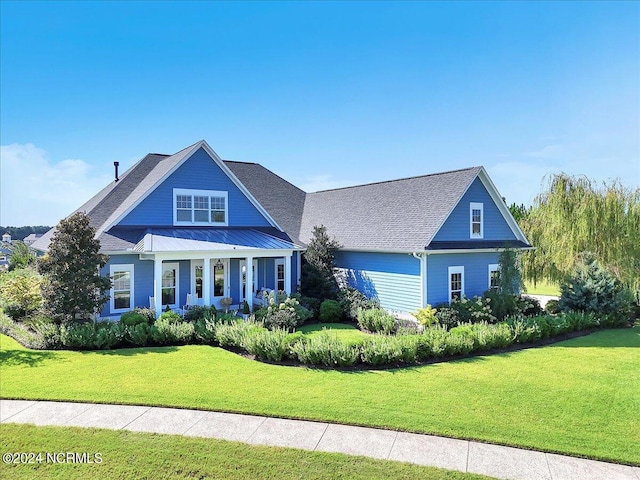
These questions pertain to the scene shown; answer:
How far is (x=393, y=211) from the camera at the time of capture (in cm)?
2183

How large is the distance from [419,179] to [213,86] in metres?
12.1

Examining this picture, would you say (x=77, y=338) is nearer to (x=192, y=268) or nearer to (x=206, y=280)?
(x=206, y=280)

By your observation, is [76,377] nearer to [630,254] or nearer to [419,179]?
[419,179]

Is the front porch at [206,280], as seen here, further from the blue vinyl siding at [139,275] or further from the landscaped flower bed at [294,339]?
the landscaped flower bed at [294,339]

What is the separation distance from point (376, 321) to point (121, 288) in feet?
38.8

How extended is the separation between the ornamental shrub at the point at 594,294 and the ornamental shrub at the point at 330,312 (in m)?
11.4

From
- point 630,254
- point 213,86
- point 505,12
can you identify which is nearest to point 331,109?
point 213,86

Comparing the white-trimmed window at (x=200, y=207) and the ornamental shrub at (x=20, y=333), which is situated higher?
the white-trimmed window at (x=200, y=207)

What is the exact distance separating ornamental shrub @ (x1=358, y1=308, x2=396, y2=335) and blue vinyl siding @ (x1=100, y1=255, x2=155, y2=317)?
401 inches

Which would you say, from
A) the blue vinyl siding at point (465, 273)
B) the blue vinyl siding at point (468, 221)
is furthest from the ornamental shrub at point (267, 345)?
the blue vinyl siding at point (468, 221)

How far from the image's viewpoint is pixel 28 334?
588 inches

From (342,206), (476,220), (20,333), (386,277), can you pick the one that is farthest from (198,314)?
(476,220)

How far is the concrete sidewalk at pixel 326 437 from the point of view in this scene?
21.9 ft
